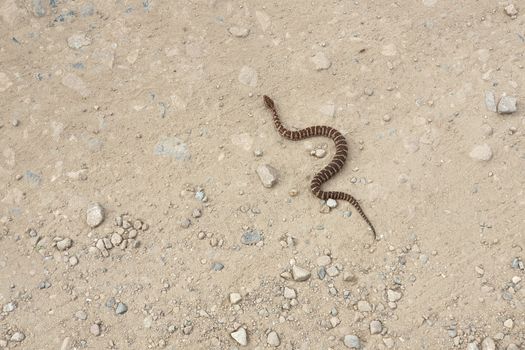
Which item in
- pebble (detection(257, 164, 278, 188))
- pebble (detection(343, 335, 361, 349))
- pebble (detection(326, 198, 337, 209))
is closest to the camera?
pebble (detection(343, 335, 361, 349))

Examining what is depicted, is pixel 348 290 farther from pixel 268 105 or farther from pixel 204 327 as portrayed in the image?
pixel 268 105

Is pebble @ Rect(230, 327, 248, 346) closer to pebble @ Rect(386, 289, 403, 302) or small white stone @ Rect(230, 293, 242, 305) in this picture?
small white stone @ Rect(230, 293, 242, 305)

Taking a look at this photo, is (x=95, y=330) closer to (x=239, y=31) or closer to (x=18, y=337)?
(x=18, y=337)

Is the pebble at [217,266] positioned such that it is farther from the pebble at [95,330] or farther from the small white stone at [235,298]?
the pebble at [95,330]

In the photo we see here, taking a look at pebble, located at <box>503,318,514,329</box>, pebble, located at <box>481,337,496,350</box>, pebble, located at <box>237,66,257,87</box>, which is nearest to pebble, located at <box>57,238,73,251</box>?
pebble, located at <box>237,66,257,87</box>

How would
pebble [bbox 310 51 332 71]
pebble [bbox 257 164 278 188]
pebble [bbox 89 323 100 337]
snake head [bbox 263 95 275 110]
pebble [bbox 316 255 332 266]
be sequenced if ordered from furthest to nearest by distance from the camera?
1. pebble [bbox 310 51 332 71]
2. snake head [bbox 263 95 275 110]
3. pebble [bbox 257 164 278 188]
4. pebble [bbox 316 255 332 266]
5. pebble [bbox 89 323 100 337]
